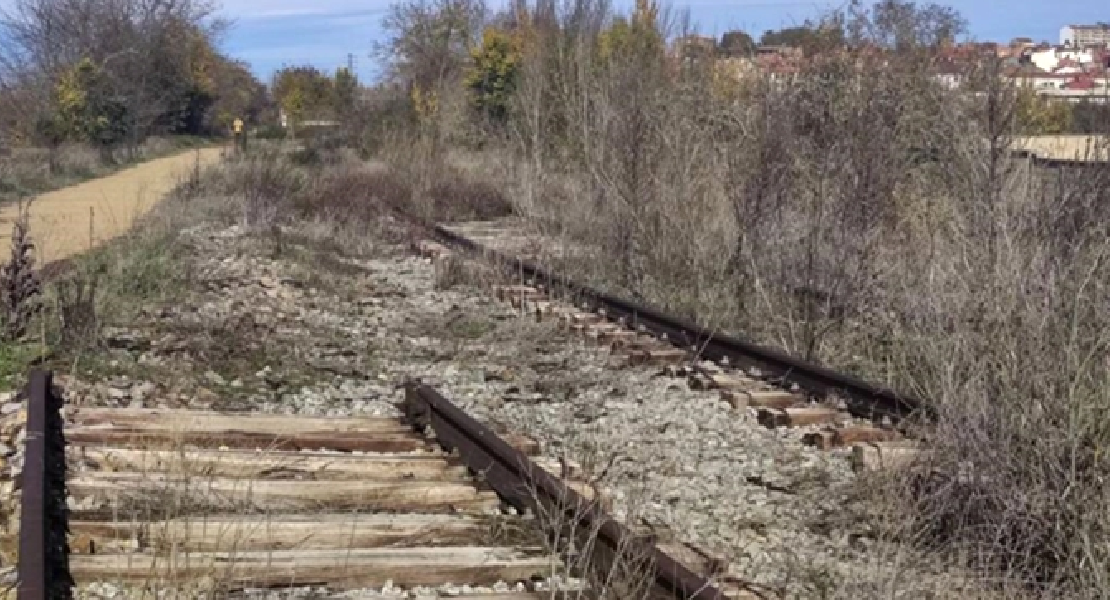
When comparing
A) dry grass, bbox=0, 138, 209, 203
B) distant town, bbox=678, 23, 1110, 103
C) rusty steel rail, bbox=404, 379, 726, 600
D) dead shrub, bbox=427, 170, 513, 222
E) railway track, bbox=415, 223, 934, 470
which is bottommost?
dry grass, bbox=0, 138, 209, 203

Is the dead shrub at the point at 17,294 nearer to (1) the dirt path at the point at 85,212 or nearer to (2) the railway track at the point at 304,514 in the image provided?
(2) the railway track at the point at 304,514

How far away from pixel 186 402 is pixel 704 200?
705 cm

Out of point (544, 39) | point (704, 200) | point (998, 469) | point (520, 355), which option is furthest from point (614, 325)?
point (544, 39)

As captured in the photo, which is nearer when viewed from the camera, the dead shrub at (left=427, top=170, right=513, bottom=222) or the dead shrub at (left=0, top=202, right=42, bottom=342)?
the dead shrub at (left=0, top=202, right=42, bottom=342)

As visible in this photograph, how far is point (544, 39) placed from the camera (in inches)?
1200

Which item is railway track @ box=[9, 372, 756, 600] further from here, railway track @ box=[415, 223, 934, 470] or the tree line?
the tree line

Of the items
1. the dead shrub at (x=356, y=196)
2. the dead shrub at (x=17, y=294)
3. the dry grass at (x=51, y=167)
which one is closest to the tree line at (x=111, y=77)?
the dry grass at (x=51, y=167)

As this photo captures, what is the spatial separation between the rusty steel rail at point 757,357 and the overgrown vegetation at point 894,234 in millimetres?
254

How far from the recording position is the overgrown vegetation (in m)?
5.82

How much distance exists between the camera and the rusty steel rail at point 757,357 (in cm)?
805

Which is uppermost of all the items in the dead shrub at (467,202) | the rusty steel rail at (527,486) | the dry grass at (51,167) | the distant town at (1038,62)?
the distant town at (1038,62)

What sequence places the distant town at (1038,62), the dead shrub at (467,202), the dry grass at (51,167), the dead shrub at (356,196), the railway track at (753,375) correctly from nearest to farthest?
1. the railway track at (753,375)
2. the distant town at (1038,62)
3. the dead shrub at (356,196)
4. the dead shrub at (467,202)
5. the dry grass at (51,167)

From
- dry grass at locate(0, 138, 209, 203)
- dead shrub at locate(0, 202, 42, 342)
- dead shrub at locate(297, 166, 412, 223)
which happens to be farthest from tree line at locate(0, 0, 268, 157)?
dead shrub at locate(0, 202, 42, 342)

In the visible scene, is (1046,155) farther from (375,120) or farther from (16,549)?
(375,120)
